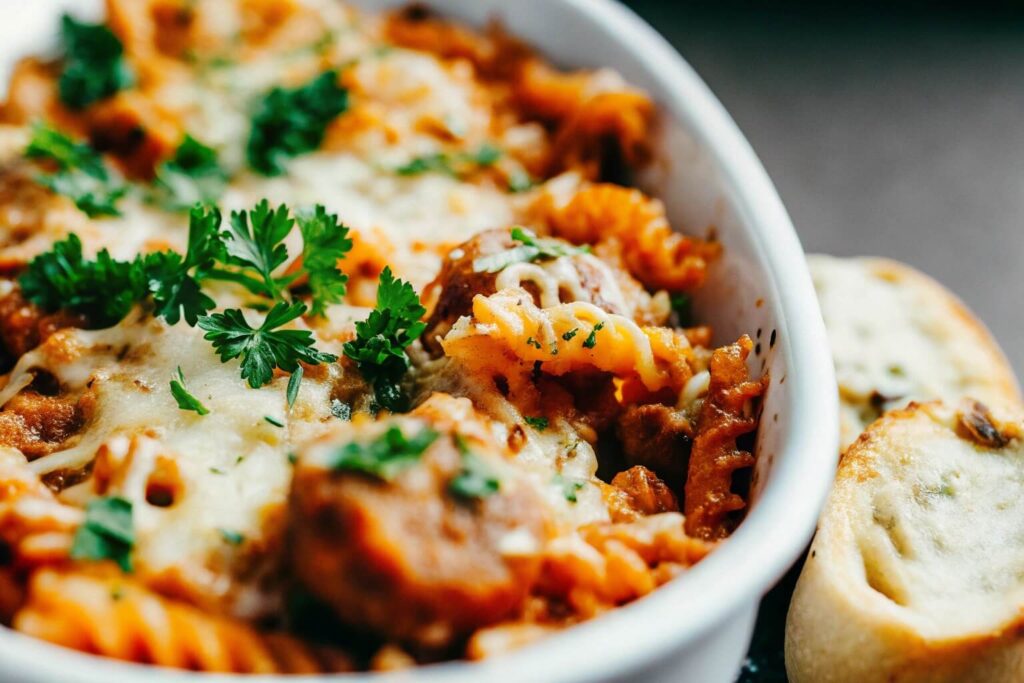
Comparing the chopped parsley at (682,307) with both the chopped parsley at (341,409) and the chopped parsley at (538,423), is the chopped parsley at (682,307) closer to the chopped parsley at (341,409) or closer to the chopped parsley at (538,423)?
the chopped parsley at (538,423)

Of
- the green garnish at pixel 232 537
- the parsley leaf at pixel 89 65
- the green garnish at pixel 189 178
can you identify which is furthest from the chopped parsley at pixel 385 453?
the parsley leaf at pixel 89 65

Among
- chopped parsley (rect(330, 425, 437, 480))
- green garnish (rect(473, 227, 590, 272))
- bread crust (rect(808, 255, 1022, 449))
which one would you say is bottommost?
bread crust (rect(808, 255, 1022, 449))

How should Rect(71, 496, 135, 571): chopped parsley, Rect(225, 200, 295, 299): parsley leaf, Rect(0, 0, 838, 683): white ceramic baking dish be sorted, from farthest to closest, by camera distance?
Rect(225, 200, 295, 299): parsley leaf → Rect(71, 496, 135, 571): chopped parsley → Rect(0, 0, 838, 683): white ceramic baking dish

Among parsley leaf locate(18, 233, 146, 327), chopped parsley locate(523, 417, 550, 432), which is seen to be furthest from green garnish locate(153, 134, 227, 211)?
chopped parsley locate(523, 417, 550, 432)

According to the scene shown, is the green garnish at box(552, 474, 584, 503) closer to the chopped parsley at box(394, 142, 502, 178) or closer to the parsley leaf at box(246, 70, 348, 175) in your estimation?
the chopped parsley at box(394, 142, 502, 178)

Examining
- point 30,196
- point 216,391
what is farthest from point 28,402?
point 30,196

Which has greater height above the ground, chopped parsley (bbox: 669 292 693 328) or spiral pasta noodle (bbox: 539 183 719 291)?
spiral pasta noodle (bbox: 539 183 719 291)

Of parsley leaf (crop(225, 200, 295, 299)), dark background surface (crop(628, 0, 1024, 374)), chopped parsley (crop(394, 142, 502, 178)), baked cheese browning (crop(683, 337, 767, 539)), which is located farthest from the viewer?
dark background surface (crop(628, 0, 1024, 374))
